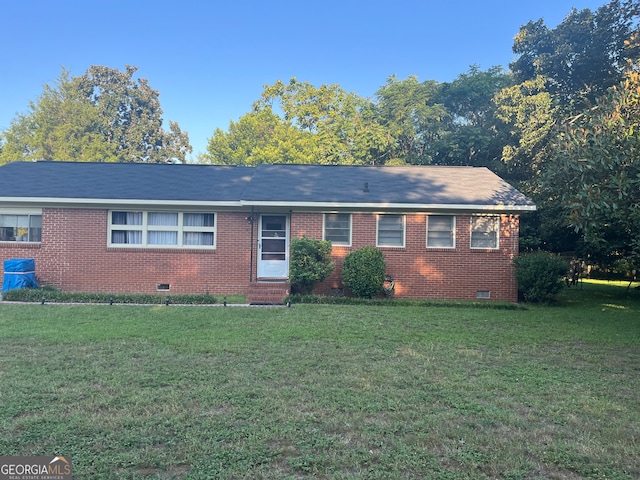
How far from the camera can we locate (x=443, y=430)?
12.3ft

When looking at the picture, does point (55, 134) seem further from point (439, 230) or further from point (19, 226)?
point (439, 230)

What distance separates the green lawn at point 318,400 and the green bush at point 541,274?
3690mm

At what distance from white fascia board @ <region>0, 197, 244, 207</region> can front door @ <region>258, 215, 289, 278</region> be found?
112 centimetres

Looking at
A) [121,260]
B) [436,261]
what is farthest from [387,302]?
[121,260]

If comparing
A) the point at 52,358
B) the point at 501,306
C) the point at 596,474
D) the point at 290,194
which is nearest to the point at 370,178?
the point at 290,194

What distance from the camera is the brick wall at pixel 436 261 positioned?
12.6 meters

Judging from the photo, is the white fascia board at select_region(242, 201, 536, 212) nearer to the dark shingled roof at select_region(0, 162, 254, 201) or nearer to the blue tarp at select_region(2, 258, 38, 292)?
the dark shingled roof at select_region(0, 162, 254, 201)

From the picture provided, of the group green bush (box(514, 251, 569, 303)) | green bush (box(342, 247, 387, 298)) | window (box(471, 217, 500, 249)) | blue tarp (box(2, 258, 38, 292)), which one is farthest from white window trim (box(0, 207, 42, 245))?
green bush (box(514, 251, 569, 303))

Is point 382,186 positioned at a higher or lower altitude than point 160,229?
higher

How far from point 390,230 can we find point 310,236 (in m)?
2.33

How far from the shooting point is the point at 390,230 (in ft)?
42.2

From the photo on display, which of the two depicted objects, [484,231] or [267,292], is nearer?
[267,292]

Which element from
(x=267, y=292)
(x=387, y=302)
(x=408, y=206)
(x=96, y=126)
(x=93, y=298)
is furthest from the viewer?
(x=96, y=126)

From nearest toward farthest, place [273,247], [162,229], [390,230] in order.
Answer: [390,230]
[162,229]
[273,247]
